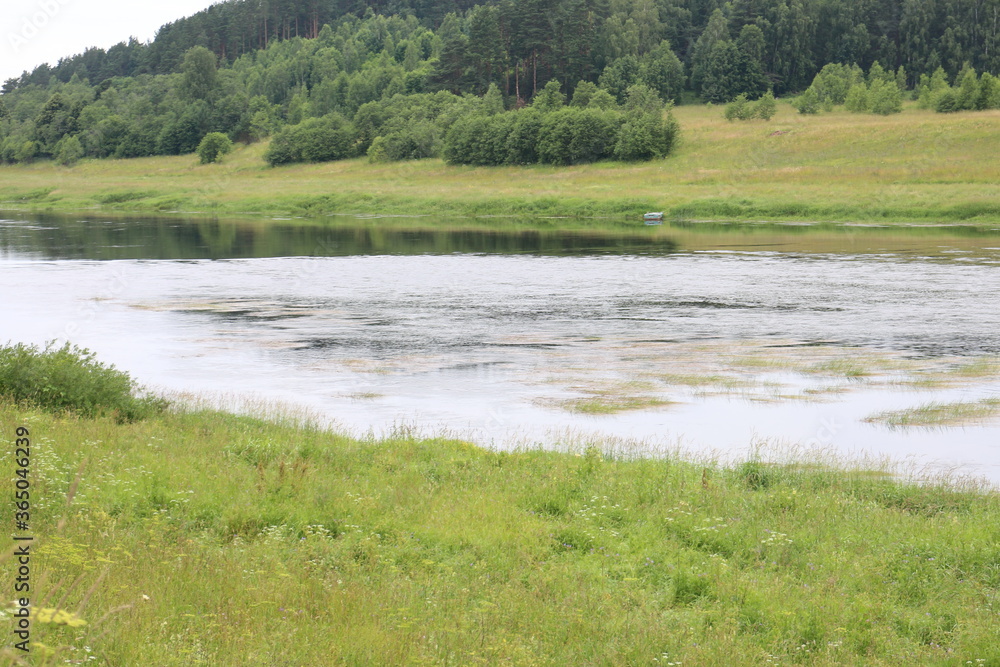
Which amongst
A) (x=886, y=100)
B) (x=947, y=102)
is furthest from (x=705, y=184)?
(x=886, y=100)

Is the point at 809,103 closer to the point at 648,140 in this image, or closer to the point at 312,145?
the point at 648,140

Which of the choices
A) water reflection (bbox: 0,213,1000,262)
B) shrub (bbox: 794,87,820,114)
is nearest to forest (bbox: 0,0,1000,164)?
shrub (bbox: 794,87,820,114)

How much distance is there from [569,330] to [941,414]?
519 inches

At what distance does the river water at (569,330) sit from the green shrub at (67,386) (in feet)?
13.5

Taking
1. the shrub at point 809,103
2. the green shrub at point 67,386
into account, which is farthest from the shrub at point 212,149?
the green shrub at point 67,386

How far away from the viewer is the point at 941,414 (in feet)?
62.6

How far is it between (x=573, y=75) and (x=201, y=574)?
147 metres

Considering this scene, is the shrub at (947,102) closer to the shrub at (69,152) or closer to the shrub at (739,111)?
the shrub at (739,111)

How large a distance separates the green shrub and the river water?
4.11 meters

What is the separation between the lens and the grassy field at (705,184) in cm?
7225

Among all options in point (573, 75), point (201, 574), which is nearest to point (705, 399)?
point (201, 574)

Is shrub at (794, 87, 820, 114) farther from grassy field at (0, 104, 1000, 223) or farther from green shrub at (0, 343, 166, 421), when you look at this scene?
green shrub at (0, 343, 166, 421)

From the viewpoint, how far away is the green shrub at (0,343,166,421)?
51.4ft

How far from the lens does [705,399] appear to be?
2089 centimetres
